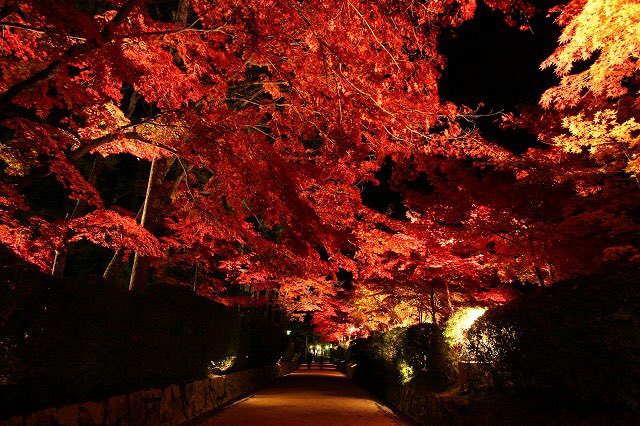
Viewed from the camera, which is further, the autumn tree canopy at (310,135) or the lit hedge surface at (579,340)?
the autumn tree canopy at (310,135)

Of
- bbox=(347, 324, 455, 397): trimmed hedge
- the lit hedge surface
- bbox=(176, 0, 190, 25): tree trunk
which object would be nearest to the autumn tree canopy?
bbox=(176, 0, 190, 25): tree trunk

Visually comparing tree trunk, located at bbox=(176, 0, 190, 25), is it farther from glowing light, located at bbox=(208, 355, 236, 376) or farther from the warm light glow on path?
glowing light, located at bbox=(208, 355, 236, 376)

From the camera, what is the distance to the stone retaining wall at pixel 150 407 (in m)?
5.80

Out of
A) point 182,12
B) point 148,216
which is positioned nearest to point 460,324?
point 148,216

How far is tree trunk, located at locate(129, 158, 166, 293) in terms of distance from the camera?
1196cm

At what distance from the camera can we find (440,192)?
50.9ft

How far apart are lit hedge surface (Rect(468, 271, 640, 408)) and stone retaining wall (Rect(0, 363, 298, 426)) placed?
6.62 metres

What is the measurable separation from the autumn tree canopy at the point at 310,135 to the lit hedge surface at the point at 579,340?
3375 millimetres

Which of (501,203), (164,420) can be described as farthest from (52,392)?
(501,203)

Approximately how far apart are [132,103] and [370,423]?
→ 1436 cm

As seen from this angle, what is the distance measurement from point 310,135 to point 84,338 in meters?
6.93

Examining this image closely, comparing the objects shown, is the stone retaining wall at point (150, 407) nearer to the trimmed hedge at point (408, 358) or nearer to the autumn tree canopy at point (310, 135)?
the autumn tree canopy at point (310, 135)

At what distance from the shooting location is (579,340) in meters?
5.35

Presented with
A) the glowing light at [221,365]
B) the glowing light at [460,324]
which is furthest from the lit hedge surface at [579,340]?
the glowing light at [221,365]
